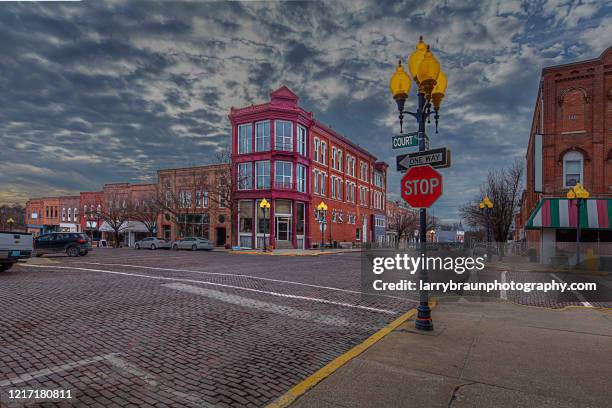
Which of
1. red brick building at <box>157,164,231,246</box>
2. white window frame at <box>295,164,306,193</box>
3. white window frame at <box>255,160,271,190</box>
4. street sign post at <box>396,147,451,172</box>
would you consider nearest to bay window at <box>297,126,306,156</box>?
white window frame at <box>295,164,306,193</box>

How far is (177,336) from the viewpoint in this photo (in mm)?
5930

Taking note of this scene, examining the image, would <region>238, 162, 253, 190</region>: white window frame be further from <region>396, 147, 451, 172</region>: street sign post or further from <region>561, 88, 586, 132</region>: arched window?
<region>396, 147, 451, 172</region>: street sign post

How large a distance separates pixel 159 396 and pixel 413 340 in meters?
3.84

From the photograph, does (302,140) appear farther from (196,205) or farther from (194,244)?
(194,244)

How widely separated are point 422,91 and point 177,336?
6.11 m

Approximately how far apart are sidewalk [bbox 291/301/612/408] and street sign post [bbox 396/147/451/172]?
295cm

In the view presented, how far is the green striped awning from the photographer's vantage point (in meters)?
20.0

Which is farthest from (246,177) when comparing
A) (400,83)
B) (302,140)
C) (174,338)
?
(174,338)

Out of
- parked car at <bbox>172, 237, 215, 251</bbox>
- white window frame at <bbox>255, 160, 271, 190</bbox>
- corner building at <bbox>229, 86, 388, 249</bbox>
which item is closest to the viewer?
parked car at <bbox>172, 237, 215, 251</bbox>

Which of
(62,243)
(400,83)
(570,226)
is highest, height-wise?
(400,83)

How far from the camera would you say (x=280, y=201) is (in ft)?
127

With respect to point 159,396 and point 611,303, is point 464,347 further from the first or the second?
point 611,303

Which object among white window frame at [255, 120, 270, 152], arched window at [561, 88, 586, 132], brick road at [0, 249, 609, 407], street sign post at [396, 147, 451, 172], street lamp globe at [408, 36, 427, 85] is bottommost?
brick road at [0, 249, 609, 407]

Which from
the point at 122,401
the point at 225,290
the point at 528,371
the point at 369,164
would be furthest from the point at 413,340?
the point at 369,164
